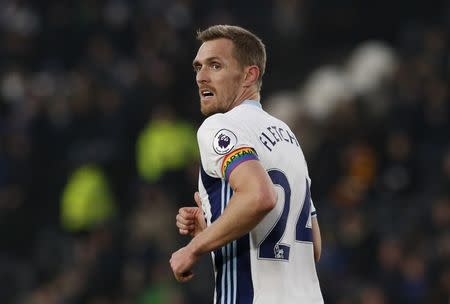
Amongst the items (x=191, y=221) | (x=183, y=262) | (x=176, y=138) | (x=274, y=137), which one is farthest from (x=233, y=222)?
(x=176, y=138)

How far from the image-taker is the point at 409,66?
49.3 feet

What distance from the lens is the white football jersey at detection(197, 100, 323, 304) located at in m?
4.91

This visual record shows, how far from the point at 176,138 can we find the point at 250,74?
10.2 metres

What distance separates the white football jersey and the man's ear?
0.58ft

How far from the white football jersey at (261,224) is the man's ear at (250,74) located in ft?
0.58

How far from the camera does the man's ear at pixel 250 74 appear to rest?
17.3ft

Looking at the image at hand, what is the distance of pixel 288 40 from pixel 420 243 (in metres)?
6.88

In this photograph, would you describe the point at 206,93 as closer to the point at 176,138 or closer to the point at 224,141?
the point at 224,141

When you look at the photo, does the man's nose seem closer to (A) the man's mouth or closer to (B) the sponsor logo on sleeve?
(A) the man's mouth

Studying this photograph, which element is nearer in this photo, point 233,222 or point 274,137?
point 233,222

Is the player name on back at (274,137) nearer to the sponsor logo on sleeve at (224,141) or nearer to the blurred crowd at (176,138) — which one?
the sponsor logo on sleeve at (224,141)

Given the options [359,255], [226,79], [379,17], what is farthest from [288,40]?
[226,79]

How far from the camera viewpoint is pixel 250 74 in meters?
5.27

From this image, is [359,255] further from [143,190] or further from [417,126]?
[143,190]
